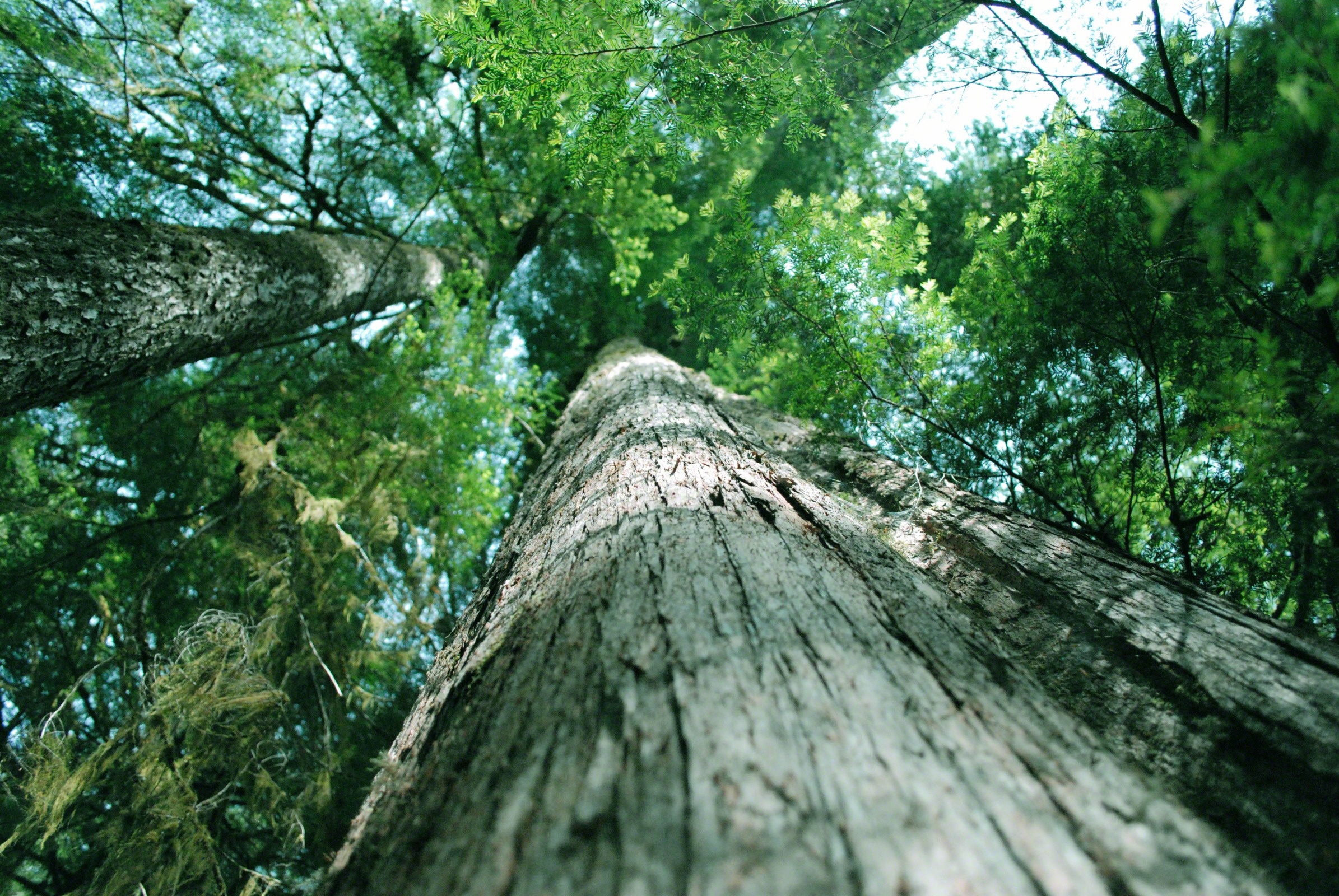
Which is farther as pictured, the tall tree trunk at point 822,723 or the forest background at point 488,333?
the forest background at point 488,333

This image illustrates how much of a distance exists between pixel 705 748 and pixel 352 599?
4.91 metres

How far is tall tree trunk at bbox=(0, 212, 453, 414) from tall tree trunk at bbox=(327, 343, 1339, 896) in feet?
7.47

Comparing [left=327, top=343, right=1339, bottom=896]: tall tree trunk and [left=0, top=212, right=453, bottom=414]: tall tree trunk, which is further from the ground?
[left=0, top=212, right=453, bottom=414]: tall tree trunk

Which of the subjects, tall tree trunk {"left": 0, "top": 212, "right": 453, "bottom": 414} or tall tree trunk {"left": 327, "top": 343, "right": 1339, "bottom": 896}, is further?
tall tree trunk {"left": 0, "top": 212, "right": 453, "bottom": 414}

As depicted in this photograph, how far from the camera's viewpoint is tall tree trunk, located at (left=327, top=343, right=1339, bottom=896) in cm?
72

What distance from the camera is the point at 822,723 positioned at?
90 cm

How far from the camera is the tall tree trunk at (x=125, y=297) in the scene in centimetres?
242

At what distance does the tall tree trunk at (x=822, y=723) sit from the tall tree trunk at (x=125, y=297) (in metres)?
2.28

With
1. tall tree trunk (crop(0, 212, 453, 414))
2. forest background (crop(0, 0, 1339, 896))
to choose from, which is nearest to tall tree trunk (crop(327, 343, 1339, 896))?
forest background (crop(0, 0, 1339, 896))

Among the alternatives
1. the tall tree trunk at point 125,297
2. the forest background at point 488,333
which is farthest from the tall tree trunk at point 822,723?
the tall tree trunk at point 125,297

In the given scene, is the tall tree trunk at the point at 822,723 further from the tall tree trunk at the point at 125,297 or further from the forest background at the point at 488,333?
the tall tree trunk at the point at 125,297

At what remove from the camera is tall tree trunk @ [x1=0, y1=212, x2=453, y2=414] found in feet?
7.95

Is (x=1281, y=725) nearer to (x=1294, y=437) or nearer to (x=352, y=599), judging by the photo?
(x=1294, y=437)

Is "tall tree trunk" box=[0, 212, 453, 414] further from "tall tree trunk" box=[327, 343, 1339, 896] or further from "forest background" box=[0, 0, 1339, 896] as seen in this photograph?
"tall tree trunk" box=[327, 343, 1339, 896]
